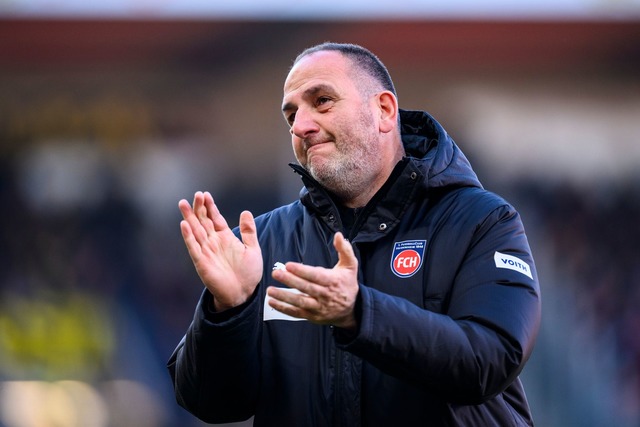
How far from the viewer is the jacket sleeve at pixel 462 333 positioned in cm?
203

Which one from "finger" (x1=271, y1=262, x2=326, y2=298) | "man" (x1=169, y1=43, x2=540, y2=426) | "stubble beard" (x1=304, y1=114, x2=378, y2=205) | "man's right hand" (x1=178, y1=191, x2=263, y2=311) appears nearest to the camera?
"finger" (x1=271, y1=262, x2=326, y2=298)

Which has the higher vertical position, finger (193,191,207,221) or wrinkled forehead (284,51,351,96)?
wrinkled forehead (284,51,351,96)

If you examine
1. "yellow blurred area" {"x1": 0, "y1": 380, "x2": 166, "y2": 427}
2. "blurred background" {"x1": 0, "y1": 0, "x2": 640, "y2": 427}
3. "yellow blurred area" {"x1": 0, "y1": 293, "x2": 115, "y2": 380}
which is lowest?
"yellow blurred area" {"x1": 0, "y1": 380, "x2": 166, "y2": 427}

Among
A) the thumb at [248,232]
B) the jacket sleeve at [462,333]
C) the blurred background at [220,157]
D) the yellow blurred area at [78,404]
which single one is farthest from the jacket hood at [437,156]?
the yellow blurred area at [78,404]

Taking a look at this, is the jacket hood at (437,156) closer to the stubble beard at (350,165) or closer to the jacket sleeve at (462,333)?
the stubble beard at (350,165)

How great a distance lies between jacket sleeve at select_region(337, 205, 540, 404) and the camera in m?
2.03

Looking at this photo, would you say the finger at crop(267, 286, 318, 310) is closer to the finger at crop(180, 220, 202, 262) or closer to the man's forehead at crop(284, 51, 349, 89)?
the finger at crop(180, 220, 202, 262)

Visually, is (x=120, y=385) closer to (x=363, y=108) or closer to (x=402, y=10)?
(x=402, y=10)

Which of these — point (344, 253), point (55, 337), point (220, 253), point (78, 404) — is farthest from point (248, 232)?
point (55, 337)

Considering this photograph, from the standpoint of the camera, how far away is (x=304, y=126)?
2.62 m

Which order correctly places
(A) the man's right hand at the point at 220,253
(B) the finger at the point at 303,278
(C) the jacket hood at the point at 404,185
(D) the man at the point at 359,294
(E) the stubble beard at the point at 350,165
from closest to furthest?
(B) the finger at the point at 303,278, (D) the man at the point at 359,294, (A) the man's right hand at the point at 220,253, (C) the jacket hood at the point at 404,185, (E) the stubble beard at the point at 350,165

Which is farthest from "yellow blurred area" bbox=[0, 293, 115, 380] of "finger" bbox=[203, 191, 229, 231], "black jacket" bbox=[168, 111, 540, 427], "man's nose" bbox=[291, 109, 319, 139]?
"finger" bbox=[203, 191, 229, 231]

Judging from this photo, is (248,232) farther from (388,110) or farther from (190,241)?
(388,110)

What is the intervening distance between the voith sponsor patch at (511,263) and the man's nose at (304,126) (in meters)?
0.62
